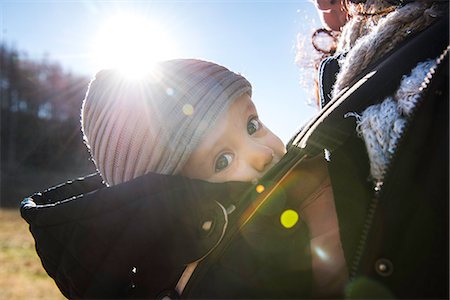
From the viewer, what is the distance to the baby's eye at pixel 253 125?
1215 mm

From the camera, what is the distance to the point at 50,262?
1108 millimetres

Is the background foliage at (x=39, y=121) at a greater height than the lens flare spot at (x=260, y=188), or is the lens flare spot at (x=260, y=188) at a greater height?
the lens flare spot at (x=260, y=188)

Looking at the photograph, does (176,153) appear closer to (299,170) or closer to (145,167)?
(145,167)

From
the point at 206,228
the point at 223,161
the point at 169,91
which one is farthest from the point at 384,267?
the point at 169,91

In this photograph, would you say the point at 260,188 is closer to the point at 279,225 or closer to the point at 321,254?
the point at 279,225

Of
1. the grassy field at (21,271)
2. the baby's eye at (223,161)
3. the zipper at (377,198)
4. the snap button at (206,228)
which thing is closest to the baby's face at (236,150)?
the baby's eye at (223,161)

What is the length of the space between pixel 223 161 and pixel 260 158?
0.35 ft

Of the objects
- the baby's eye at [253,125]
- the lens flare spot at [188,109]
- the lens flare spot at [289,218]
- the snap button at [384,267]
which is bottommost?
the lens flare spot at [289,218]

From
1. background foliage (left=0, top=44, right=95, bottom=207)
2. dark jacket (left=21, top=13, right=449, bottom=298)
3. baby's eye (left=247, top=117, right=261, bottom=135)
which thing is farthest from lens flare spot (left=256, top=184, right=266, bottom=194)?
background foliage (left=0, top=44, right=95, bottom=207)

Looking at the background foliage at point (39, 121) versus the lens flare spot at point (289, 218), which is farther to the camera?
the background foliage at point (39, 121)

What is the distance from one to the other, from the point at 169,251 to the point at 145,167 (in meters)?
0.33

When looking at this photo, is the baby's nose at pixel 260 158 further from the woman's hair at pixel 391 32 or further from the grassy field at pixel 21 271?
the grassy field at pixel 21 271

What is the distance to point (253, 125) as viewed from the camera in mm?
1228

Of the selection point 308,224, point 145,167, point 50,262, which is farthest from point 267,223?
point 50,262
